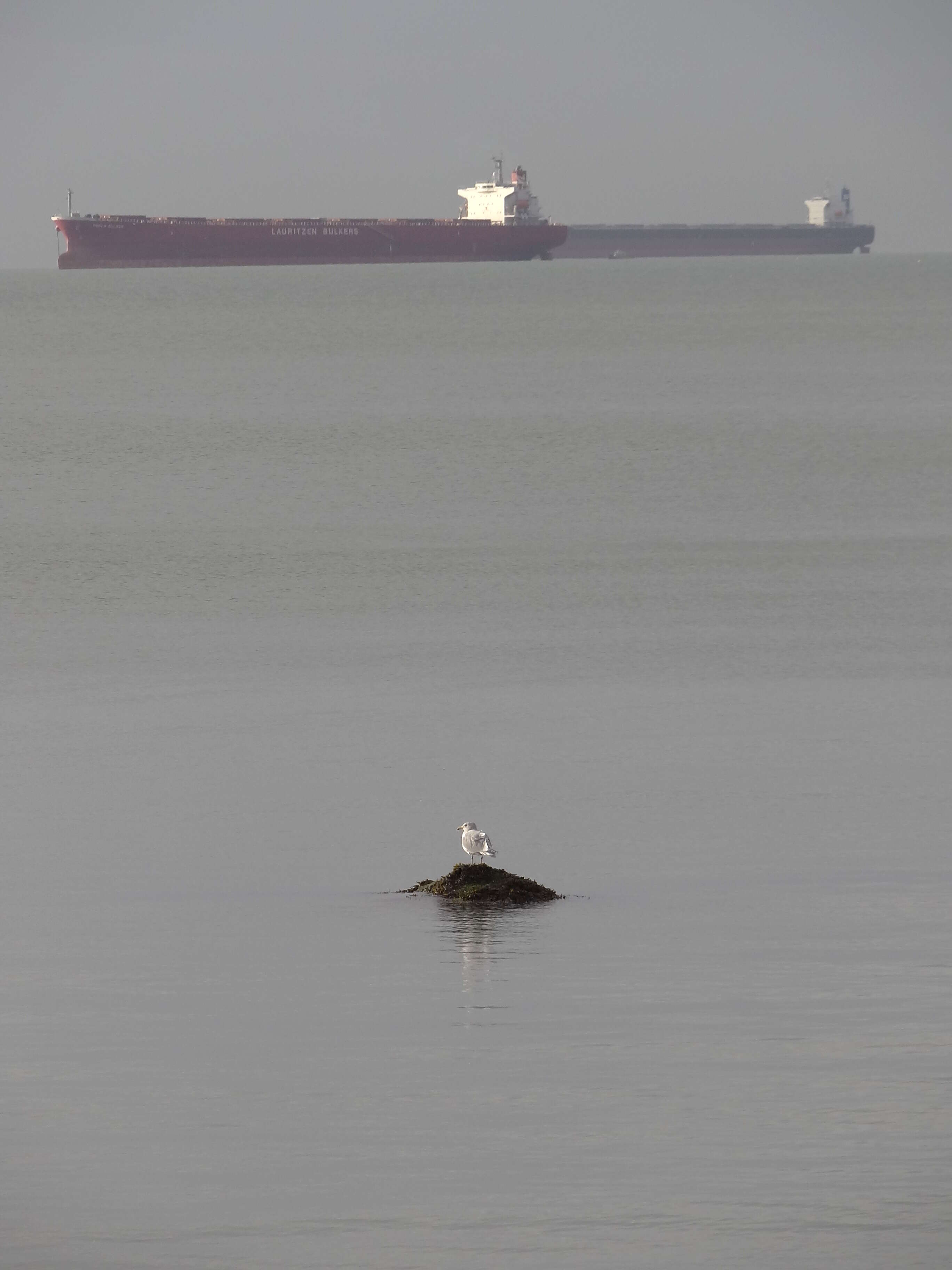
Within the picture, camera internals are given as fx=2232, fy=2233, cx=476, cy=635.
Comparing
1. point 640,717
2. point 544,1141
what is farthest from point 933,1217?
point 640,717

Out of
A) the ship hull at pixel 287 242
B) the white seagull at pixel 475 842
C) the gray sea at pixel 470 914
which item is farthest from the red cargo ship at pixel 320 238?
the white seagull at pixel 475 842

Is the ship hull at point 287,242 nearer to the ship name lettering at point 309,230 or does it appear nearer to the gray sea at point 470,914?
the ship name lettering at point 309,230

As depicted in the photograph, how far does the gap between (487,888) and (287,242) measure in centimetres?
17230

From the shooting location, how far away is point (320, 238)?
7165 inches

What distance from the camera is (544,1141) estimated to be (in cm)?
898

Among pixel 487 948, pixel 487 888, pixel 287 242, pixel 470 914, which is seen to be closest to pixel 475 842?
pixel 487 888

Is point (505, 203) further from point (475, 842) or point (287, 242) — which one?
point (475, 842)

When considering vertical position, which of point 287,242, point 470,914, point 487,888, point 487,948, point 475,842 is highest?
point 287,242

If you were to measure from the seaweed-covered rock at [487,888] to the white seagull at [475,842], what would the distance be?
0.31ft

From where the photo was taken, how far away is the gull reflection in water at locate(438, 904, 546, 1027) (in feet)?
35.2

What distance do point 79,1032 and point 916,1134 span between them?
3.87 meters

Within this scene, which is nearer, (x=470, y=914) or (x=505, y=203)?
(x=470, y=914)

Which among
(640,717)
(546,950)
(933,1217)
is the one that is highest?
(640,717)

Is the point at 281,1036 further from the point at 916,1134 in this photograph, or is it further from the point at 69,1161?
the point at 916,1134
